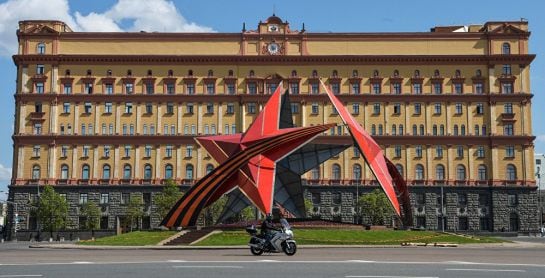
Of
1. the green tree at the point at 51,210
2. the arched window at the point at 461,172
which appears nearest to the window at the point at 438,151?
the arched window at the point at 461,172

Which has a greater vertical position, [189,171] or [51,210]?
[189,171]

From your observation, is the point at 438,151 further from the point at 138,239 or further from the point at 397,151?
the point at 138,239

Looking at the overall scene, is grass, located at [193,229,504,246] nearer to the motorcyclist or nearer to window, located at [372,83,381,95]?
the motorcyclist

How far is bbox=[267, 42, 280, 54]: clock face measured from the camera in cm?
9825

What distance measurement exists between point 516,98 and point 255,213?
3819 cm

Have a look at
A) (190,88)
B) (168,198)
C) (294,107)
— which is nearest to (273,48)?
(294,107)

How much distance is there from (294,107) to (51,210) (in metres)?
34.1

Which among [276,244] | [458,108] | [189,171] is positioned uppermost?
[458,108]

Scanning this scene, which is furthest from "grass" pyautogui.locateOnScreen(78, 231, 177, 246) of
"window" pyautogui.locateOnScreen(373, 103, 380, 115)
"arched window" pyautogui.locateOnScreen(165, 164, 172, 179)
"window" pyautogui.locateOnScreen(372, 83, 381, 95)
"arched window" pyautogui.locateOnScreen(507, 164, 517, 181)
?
"arched window" pyautogui.locateOnScreen(507, 164, 517, 181)

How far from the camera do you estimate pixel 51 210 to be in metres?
88.4

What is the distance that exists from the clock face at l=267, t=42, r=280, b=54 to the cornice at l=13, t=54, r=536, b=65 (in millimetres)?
1021

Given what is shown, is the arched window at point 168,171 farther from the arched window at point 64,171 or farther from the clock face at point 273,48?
the clock face at point 273,48

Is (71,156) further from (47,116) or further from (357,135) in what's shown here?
(357,135)

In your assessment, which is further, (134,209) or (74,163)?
(74,163)
